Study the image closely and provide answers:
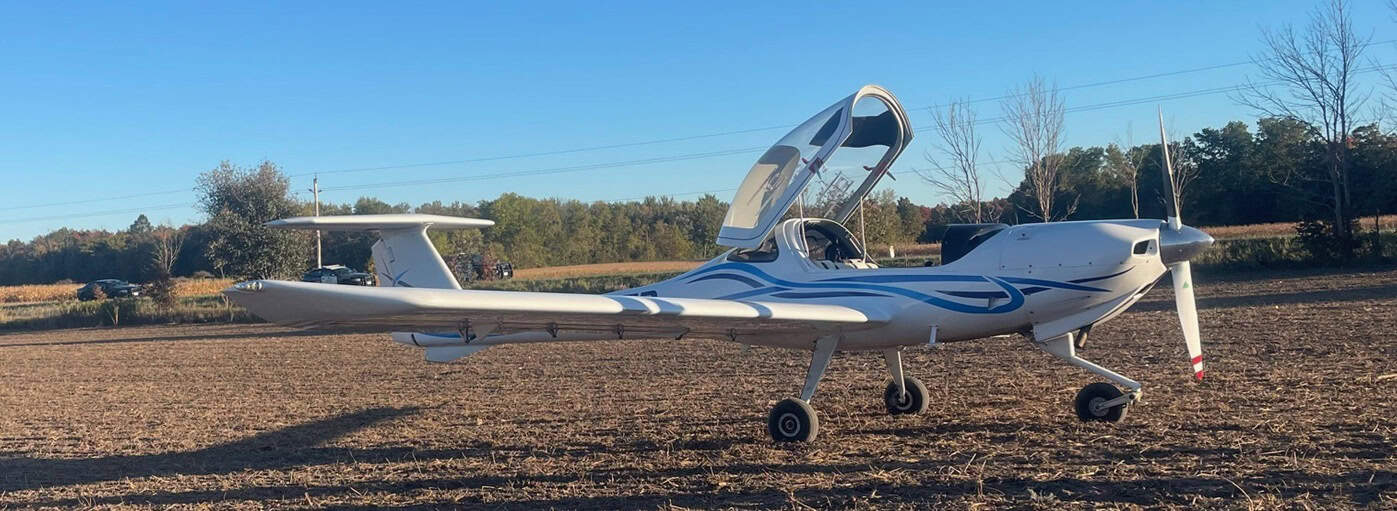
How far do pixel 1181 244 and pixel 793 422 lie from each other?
11.9 ft

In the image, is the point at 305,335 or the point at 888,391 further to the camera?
the point at 305,335

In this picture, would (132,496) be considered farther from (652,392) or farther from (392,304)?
(652,392)

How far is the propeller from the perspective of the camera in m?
7.73

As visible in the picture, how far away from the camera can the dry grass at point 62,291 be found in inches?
1892

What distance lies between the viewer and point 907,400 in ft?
30.4

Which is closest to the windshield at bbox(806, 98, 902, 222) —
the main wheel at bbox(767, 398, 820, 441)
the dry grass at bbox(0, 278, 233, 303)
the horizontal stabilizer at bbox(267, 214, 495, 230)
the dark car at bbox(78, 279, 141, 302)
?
the main wheel at bbox(767, 398, 820, 441)

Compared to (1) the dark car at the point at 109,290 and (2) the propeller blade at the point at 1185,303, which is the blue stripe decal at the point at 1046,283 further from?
(1) the dark car at the point at 109,290

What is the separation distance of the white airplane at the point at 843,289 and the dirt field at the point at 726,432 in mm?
831

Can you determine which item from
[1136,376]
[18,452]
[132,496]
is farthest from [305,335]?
[1136,376]

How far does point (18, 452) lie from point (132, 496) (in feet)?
11.0

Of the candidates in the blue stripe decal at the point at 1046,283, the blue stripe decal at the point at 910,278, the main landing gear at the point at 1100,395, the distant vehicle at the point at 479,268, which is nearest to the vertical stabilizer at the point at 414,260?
the blue stripe decal at the point at 910,278

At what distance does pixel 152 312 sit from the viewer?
34031mm

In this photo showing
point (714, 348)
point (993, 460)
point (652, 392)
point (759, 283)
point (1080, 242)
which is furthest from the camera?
point (714, 348)

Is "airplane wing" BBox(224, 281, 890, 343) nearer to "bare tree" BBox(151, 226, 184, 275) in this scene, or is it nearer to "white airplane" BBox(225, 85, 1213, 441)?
"white airplane" BBox(225, 85, 1213, 441)
